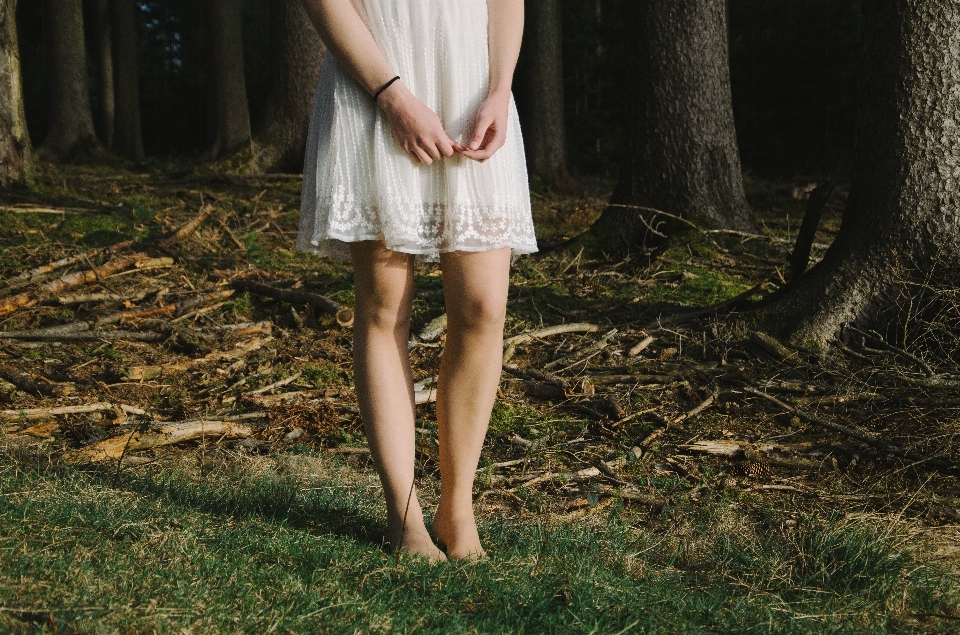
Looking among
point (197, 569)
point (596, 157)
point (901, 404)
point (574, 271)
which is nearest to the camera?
point (197, 569)

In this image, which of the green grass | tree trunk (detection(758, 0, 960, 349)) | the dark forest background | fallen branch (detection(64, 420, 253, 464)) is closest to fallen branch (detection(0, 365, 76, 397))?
fallen branch (detection(64, 420, 253, 464))

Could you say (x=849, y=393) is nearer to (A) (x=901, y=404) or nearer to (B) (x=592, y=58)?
(A) (x=901, y=404)

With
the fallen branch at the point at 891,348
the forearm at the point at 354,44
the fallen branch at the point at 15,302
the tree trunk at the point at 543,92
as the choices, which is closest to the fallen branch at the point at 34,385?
the fallen branch at the point at 15,302

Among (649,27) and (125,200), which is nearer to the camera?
(649,27)

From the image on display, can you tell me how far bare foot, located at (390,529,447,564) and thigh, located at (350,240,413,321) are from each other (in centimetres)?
60

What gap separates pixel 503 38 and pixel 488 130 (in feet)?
0.95

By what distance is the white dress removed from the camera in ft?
7.39

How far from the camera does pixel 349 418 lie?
13.3 ft

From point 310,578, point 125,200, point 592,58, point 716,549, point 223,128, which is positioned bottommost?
point 716,549

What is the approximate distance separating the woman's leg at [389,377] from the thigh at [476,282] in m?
0.12

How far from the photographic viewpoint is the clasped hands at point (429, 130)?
221 cm

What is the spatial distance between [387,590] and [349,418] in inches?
76.4

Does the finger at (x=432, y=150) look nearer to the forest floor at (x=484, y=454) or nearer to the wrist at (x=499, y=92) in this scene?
the wrist at (x=499, y=92)

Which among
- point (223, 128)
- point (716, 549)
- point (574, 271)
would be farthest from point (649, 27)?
point (223, 128)
